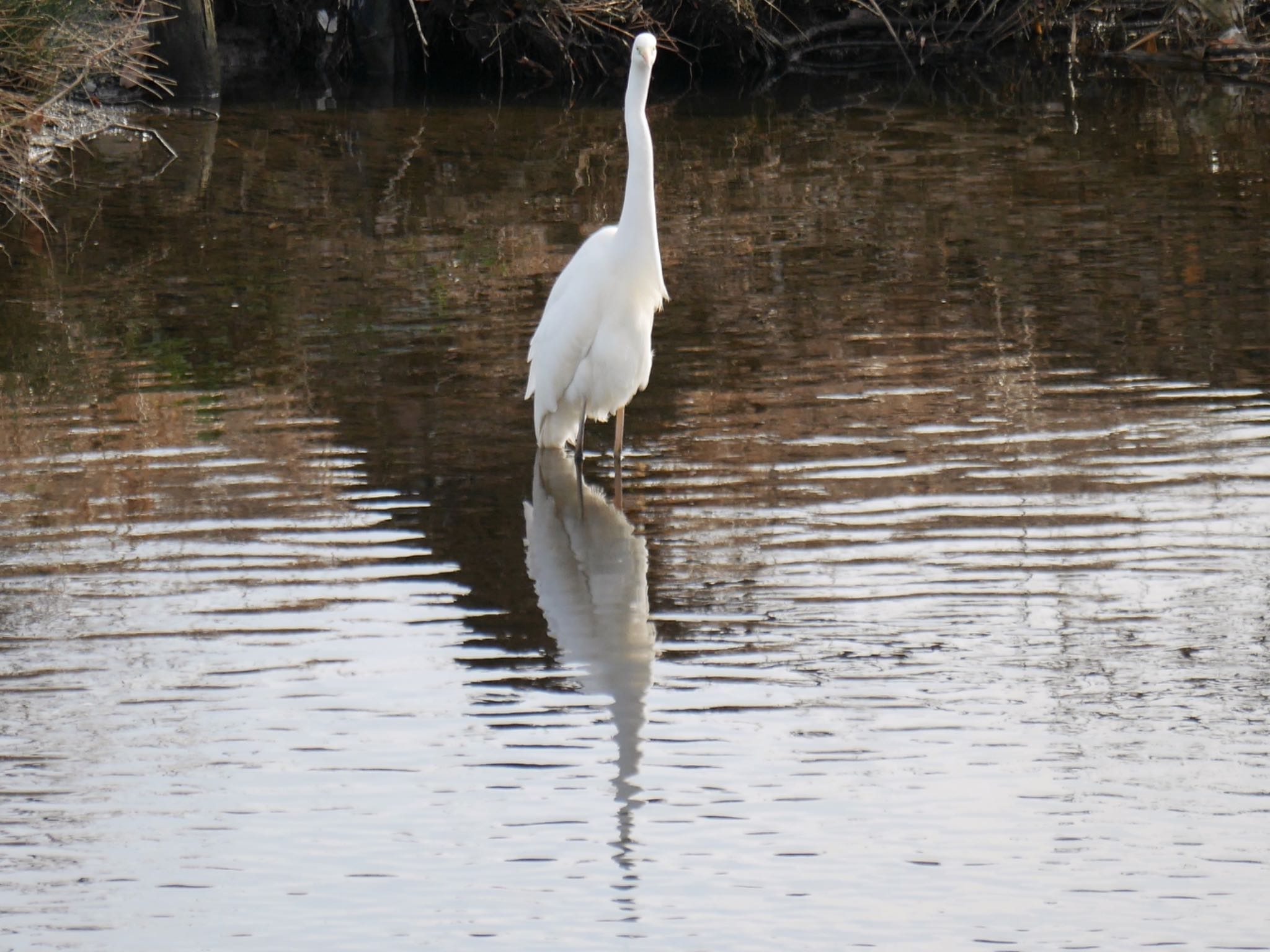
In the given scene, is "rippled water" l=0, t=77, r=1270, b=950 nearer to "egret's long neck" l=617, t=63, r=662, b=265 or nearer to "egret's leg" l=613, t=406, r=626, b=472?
"egret's leg" l=613, t=406, r=626, b=472

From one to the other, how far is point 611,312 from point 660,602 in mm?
1481

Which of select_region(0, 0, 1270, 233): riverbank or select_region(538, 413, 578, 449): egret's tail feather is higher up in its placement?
select_region(0, 0, 1270, 233): riverbank

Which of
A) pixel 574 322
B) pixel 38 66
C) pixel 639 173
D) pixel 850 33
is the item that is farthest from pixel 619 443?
pixel 850 33

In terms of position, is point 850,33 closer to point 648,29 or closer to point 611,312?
point 648,29

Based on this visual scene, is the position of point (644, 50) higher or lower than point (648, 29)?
lower

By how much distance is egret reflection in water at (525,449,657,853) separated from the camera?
14.6 feet

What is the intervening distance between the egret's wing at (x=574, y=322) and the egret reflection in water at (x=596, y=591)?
14.5 inches

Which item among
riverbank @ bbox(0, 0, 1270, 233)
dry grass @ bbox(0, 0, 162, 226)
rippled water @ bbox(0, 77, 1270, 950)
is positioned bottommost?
rippled water @ bbox(0, 77, 1270, 950)

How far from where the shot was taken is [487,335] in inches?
325

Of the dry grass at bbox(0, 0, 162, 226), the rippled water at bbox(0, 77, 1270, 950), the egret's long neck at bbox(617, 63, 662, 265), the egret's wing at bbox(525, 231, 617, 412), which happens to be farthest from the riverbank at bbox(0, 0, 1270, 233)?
the egret's long neck at bbox(617, 63, 662, 265)

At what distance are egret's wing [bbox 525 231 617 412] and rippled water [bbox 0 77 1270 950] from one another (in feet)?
1.25

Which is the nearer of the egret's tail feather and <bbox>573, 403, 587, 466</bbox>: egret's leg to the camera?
<bbox>573, 403, 587, 466</bbox>: egret's leg

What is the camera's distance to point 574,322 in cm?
634

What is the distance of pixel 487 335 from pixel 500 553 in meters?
2.78
